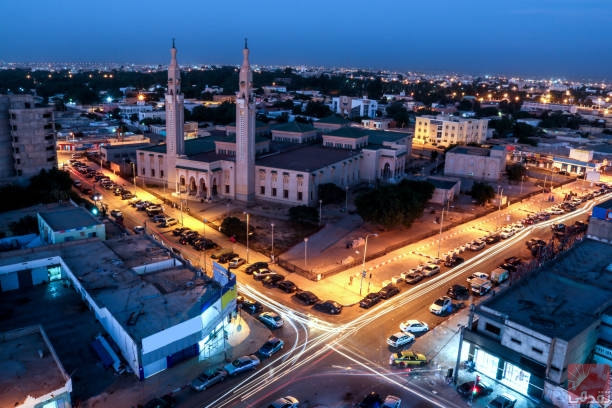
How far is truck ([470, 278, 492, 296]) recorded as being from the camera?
32.8m

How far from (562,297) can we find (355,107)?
365 feet

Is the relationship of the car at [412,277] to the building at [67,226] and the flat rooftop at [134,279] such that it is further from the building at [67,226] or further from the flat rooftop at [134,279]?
the building at [67,226]

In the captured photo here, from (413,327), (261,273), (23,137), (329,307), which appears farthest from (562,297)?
(23,137)

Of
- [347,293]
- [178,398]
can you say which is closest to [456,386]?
[347,293]

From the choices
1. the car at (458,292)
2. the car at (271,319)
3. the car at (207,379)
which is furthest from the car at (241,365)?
the car at (458,292)

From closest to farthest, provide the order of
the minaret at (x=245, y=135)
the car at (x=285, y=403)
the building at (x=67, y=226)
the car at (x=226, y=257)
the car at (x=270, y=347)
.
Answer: the car at (x=285, y=403) → the car at (x=270, y=347) → the building at (x=67, y=226) → the car at (x=226, y=257) → the minaret at (x=245, y=135)

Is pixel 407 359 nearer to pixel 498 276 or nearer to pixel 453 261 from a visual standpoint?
pixel 498 276

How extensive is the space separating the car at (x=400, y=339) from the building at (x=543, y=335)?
9.70 ft

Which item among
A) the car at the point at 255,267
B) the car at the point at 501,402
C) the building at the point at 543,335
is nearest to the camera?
the car at the point at 501,402

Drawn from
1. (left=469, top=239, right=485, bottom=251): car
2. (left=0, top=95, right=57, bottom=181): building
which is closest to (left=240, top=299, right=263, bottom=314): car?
(left=469, top=239, right=485, bottom=251): car

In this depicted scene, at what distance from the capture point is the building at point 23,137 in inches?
1997

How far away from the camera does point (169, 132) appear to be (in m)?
56.2

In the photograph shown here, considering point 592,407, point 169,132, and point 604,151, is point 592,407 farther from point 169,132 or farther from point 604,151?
point 604,151

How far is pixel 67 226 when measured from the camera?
35438 mm
